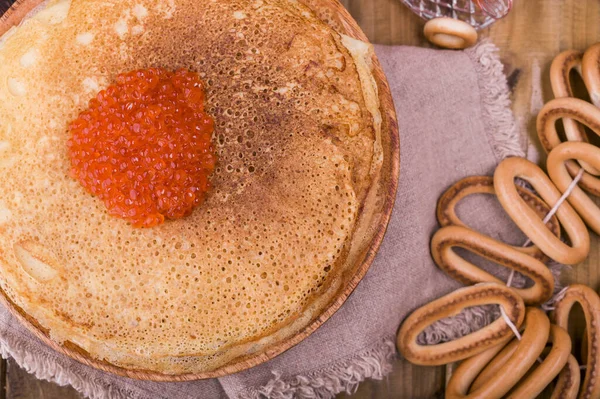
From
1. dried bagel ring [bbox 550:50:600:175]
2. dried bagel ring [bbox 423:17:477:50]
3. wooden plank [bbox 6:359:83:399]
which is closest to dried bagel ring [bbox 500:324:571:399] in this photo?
dried bagel ring [bbox 550:50:600:175]

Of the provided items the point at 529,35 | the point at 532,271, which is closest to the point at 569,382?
the point at 532,271

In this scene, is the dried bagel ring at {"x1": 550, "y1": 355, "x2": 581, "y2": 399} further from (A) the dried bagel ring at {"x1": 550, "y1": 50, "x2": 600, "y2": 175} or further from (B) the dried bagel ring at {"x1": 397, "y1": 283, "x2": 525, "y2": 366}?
(A) the dried bagel ring at {"x1": 550, "y1": 50, "x2": 600, "y2": 175}

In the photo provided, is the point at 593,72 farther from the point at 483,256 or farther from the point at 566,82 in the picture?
the point at 483,256

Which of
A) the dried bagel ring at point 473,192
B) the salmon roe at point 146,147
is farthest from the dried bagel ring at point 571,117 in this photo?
the salmon roe at point 146,147

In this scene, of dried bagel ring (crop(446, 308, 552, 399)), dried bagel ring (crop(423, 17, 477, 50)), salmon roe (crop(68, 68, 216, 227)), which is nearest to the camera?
salmon roe (crop(68, 68, 216, 227))

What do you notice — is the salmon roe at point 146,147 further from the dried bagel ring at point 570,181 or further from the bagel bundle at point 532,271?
the dried bagel ring at point 570,181
